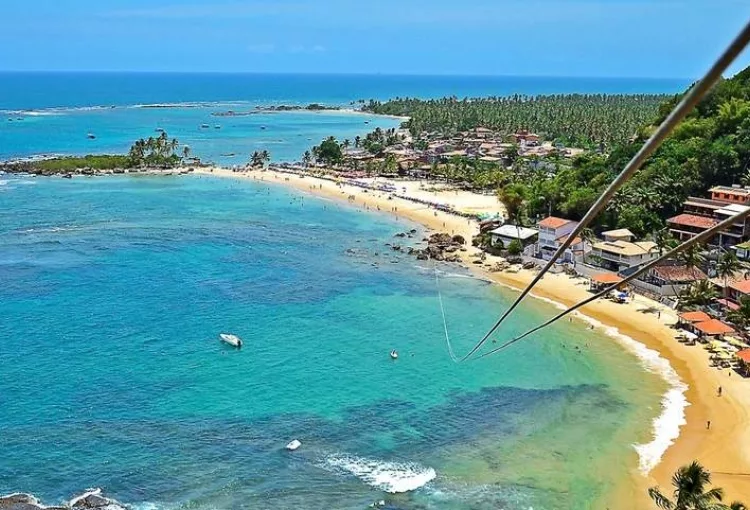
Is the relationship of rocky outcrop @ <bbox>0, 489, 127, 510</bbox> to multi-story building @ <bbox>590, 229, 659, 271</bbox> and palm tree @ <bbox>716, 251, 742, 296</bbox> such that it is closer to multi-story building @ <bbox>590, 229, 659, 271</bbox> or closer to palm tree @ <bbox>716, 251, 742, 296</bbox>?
palm tree @ <bbox>716, 251, 742, 296</bbox>

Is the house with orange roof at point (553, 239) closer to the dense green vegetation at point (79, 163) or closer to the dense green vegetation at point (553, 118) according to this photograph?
the dense green vegetation at point (553, 118)

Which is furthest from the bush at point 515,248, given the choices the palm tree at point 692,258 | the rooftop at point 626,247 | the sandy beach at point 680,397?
the palm tree at point 692,258

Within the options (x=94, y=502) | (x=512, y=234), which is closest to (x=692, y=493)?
(x=94, y=502)

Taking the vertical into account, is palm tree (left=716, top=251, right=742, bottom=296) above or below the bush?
above

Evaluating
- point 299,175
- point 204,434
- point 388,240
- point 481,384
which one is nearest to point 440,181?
point 299,175

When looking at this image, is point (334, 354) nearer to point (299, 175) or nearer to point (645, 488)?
point (645, 488)

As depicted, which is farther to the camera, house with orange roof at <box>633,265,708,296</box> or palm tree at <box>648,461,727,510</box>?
house with orange roof at <box>633,265,708,296</box>

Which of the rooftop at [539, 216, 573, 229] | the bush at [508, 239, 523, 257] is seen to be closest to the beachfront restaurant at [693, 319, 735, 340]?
the rooftop at [539, 216, 573, 229]
